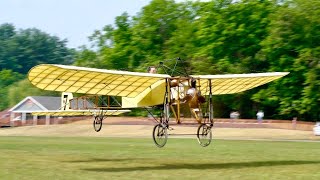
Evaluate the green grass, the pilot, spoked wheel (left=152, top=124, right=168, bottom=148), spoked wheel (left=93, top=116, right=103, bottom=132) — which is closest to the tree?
spoked wheel (left=93, top=116, right=103, bottom=132)

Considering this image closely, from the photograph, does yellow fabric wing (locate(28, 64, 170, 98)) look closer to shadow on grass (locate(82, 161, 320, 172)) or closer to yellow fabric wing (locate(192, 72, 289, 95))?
yellow fabric wing (locate(192, 72, 289, 95))

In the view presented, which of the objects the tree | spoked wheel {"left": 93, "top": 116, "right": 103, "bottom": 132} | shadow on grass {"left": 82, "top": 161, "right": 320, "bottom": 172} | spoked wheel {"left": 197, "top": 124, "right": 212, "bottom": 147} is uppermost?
the tree

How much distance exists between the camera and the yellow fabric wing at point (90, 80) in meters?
22.2

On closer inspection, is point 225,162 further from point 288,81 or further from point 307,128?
point 288,81

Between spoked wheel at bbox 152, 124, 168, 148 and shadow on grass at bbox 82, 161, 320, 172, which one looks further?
spoked wheel at bbox 152, 124, 168, 148

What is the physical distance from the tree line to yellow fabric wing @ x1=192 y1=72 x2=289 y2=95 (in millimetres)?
38922

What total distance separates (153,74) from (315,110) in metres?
46.8

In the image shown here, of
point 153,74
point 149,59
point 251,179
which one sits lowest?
point 251,179

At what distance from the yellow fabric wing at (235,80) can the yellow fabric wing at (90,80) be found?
8.10ft

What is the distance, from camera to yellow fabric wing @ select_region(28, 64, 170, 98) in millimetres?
22234

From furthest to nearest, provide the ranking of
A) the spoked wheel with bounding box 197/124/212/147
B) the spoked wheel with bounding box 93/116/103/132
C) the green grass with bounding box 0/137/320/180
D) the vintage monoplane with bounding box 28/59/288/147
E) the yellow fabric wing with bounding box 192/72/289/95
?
the spoked wheel with bounding box 93/116/103/132
the yellow fabric wing with bounding box 192/72/289/95
the spoked wheel with bounding box 197/124/212/147
the vintage monoplane with bounding box 28/59/288/147
the green grass with bounding box 0/137/320/180

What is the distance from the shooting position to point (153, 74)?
24.9 metres

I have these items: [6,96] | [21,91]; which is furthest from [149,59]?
[6,96]

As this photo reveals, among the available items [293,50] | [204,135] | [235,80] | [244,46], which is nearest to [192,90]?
[204,135]
